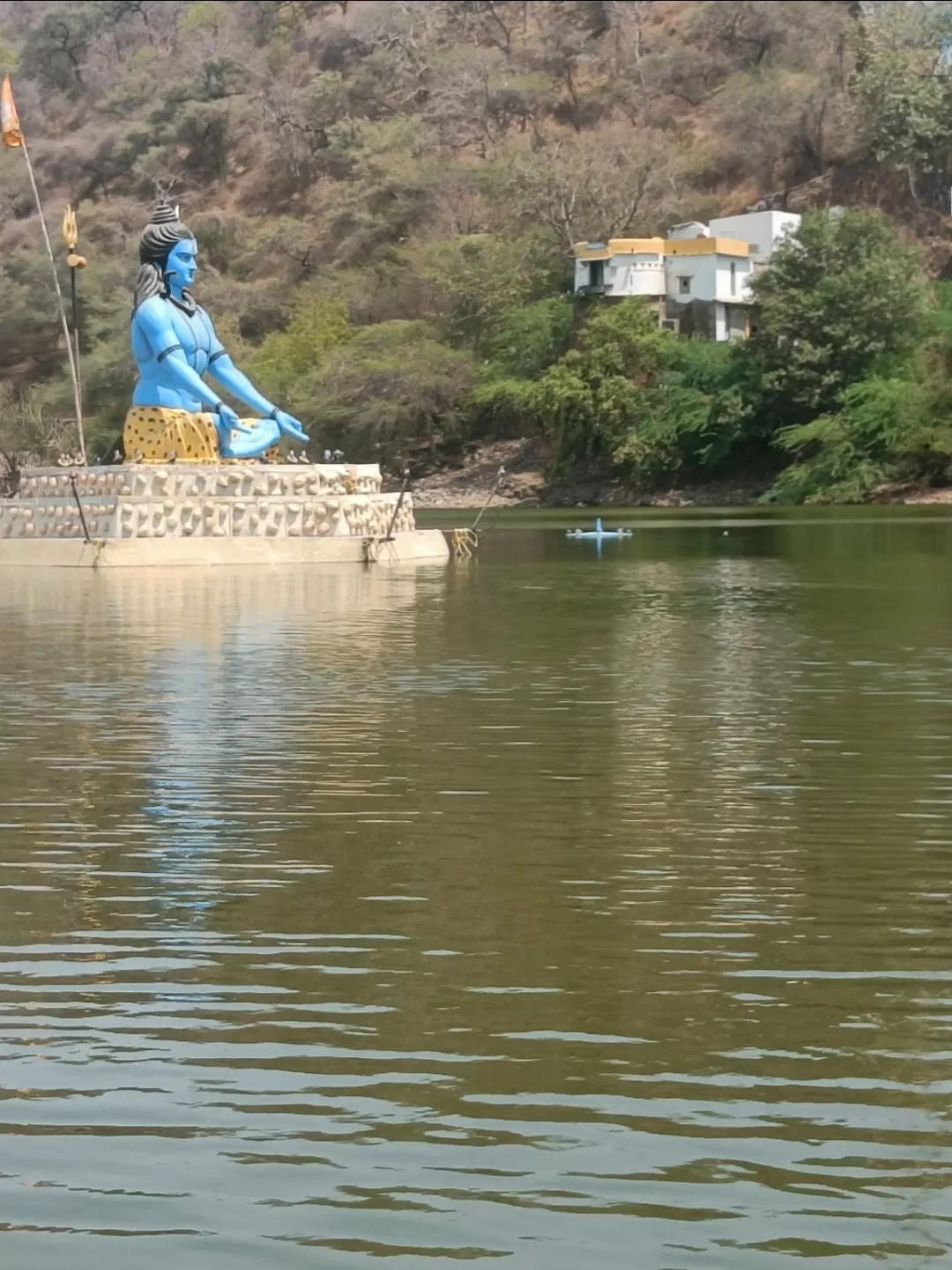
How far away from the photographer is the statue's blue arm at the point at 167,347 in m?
36.4

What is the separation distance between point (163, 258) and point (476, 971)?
102 ft

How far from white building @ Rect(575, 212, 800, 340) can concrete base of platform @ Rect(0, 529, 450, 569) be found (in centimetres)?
4372

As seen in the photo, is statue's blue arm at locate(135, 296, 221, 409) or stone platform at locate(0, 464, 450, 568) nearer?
stone platform at locate(0, 464, 450, 568)

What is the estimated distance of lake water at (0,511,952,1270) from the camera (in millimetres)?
5297

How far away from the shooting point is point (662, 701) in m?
15.6

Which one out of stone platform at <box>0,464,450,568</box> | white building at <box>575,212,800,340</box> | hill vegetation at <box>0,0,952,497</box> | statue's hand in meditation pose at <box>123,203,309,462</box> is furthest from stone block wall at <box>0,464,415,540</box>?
white building at <box>575,212,800,340</box>

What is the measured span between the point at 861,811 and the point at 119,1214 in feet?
20.5

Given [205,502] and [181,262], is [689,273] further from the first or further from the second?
[205,502]

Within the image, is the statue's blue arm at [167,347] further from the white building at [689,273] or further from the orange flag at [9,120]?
the white building at [689,273]

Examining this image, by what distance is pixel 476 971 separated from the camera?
24.9 feet

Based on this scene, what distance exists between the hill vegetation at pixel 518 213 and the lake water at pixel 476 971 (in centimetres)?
4958

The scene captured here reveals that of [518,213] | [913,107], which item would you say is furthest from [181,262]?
[913,107]

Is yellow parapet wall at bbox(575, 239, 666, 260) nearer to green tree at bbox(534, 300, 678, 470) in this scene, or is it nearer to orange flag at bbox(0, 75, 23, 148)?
green tree at bbox(534, 300, 678, 470)

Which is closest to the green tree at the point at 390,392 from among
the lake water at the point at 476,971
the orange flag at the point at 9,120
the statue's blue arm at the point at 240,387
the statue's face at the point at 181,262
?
the orange flag at the point at 9,120
